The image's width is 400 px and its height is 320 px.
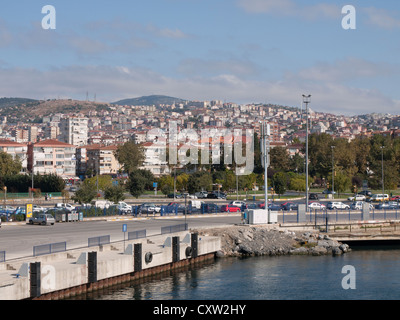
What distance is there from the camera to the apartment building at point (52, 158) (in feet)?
440

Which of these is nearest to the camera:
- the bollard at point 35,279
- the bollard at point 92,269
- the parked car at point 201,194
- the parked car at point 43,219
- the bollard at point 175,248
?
the bollard at point 35,279

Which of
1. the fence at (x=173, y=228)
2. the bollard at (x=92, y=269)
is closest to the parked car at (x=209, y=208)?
the fence at (x=173, y=228)

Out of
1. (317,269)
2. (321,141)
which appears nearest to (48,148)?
(321,141)

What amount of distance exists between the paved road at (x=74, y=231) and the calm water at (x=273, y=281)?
4094mm

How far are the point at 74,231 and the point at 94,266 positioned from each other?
10.9m

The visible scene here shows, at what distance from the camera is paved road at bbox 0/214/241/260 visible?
30172 mm

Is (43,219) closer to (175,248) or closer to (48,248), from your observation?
(175,248)

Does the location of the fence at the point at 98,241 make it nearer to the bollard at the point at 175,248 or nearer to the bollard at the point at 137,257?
the bollard at the point at 137,257

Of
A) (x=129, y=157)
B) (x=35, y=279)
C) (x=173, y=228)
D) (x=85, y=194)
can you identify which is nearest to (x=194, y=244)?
(x=173, y=228)

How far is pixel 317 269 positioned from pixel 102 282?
41.1 feet

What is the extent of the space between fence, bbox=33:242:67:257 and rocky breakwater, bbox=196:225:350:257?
12.8 metres

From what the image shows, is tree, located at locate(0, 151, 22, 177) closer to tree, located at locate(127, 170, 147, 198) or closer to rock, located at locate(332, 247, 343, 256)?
tree, located at locate(127, 170, 147, 198)

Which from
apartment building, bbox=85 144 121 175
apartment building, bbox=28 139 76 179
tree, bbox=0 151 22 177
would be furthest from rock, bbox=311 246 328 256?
apartment building, bbox=85 144 121 175

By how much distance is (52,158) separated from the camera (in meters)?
137
